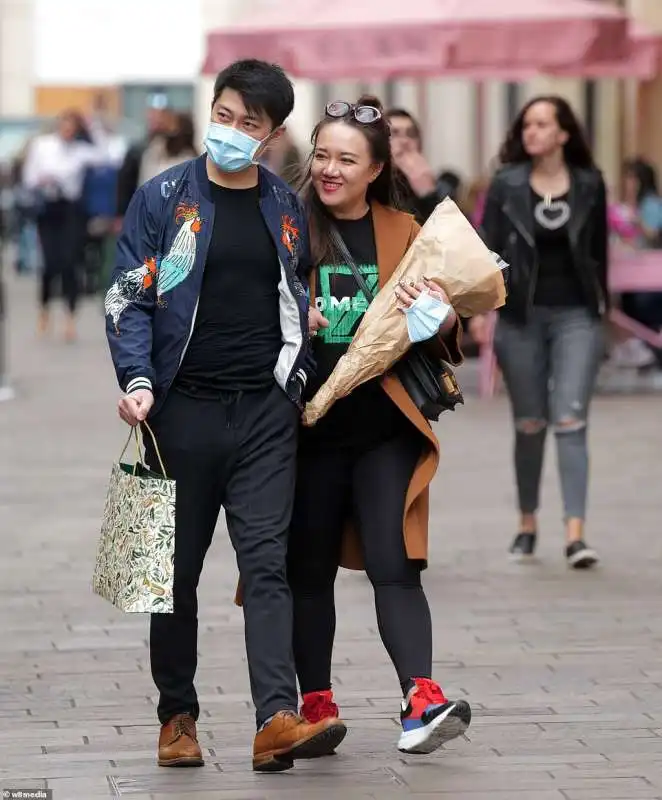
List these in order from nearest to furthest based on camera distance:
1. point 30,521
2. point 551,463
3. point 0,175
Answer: point 30,521, point 551,463, point 0,175

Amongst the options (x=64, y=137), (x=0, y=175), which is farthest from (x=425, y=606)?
(x=0, y=175)

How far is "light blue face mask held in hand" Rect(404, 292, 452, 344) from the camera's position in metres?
5.43

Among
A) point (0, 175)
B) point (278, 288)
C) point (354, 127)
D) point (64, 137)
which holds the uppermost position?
point (354, 127)

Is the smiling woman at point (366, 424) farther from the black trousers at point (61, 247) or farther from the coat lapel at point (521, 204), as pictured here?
the black trousers at point (61, 247)

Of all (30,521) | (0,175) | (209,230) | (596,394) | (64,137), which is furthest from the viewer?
(0,175)

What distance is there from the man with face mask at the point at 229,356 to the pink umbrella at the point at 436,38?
9.93m

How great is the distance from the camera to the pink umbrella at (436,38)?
15.1 meters

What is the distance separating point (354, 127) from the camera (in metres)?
5.56

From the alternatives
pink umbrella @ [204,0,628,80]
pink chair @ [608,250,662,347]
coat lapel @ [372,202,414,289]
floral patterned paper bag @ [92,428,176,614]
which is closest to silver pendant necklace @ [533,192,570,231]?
coat lapel @ [372,202,414,289]

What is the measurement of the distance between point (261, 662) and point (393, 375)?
812 mm

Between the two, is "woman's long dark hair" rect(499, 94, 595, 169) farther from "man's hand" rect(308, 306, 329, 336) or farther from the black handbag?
"man's hand" rect(308, 306, 329, 336)

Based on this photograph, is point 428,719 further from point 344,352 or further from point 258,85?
point 258,85

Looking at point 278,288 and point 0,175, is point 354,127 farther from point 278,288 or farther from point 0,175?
point 0,175

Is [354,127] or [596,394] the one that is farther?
[596,394]
